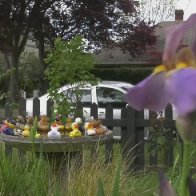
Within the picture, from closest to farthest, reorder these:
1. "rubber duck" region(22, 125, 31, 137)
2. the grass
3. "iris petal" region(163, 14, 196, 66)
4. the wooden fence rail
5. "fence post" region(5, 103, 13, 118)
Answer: "iris petal" region(163, 14, 196, 66)
the grass
"rubber duck" region(22, 125, 31, 137)
the wooden fence rail
"fence post" region(5, 103, 13, 118)

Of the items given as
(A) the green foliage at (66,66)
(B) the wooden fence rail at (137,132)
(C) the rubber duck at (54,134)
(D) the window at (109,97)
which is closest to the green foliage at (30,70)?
(D) the window at (109,97)

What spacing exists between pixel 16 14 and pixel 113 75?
8.64 m

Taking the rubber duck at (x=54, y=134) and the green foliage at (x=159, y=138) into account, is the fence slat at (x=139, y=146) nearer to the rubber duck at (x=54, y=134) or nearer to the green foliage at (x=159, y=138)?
the green foliage at (x=159, y=138)

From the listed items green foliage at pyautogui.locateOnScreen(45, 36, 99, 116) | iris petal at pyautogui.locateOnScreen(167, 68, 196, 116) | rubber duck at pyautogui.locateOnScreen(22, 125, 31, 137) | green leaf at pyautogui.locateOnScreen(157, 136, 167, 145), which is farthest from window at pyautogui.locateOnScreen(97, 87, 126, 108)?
iris petal at pyautogui.locateOnScreen(167, 68, 196, 116)

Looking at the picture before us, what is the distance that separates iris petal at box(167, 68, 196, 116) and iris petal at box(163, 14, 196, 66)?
8 centimetres

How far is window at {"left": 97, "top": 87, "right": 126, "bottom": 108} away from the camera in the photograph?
1039cm

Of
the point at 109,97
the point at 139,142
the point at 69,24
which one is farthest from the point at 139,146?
the point at 69,24

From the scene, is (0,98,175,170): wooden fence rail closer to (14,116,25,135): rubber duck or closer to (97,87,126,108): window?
(14,116,25,135): rubber duck

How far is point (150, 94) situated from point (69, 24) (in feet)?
56.5

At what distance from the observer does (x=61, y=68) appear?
544 cm

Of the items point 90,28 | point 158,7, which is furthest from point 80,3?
point 158,7

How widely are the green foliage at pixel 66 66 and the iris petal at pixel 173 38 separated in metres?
4.60

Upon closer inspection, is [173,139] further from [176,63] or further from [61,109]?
[176,63]

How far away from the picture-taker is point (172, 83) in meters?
0.70
